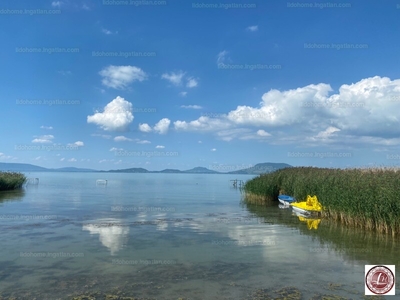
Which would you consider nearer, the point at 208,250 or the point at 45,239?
the point at 208,250

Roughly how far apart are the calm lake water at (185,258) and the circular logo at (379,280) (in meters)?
0.21

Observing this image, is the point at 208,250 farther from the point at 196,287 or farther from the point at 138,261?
the point at 196,287

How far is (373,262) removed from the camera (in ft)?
35.0

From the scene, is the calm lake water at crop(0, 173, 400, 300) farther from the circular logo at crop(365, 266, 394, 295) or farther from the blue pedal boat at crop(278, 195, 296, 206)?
the blue pedal boat at crop(278, 195, 296, 206)

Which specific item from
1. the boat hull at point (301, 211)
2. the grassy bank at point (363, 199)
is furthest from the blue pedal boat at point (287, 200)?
the boat hull at point (301, 211)

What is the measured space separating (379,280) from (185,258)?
540cm

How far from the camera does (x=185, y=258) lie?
1104 centimetres

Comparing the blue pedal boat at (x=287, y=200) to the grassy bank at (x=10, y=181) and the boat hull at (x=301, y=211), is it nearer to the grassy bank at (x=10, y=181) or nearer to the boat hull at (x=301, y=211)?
the boat hull at (x=301, y=211)

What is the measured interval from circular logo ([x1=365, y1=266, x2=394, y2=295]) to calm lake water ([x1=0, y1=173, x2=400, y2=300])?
0.69 ft

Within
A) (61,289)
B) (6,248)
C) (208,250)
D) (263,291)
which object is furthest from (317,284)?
(6,248)

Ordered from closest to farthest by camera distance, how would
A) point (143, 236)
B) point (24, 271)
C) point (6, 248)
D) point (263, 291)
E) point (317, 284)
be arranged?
point (263, 291)
point (317, 284)
point (24, 271)
point (6, 248)
point (143, 236)

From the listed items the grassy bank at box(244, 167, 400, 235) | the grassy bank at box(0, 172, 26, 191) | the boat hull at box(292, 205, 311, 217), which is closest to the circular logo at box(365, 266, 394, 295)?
A: the grassy bank at box(244, 167, 400, 235)

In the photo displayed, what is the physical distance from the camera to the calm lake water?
319 inches

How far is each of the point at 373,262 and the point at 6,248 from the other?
11.9 meters
